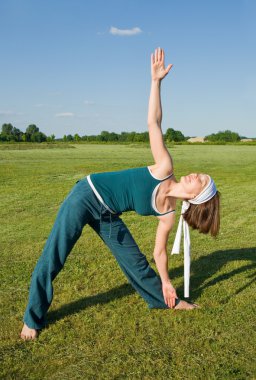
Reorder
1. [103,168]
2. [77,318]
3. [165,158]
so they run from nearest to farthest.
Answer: [165,158]
[77,318]
[103,168]

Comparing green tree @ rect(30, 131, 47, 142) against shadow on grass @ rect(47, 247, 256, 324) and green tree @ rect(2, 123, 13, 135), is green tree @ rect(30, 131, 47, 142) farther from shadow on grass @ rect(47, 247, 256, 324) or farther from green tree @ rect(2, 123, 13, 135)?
shadow on grass @ rect(47, 247, 256, 324)

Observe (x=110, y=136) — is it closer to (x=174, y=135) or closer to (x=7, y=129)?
(x=174, y=135)

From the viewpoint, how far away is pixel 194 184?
429 centimetres

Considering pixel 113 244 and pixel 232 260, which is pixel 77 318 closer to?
pixel 113 244

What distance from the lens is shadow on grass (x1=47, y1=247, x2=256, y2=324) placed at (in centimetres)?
514

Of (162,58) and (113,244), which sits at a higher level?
(162,58)

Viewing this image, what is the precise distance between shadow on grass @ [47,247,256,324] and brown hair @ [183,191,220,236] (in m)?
1.37

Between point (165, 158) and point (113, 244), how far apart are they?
1159 millimetres

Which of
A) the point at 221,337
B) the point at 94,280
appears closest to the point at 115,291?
the point at 94,280

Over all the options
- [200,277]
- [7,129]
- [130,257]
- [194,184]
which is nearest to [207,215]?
[194,184]

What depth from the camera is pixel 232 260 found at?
6992 millimetres

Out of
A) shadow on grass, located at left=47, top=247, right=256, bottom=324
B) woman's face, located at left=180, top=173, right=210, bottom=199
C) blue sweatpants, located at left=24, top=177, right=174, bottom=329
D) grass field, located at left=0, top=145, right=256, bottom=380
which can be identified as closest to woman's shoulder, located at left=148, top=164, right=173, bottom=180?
woman's face, located at left=180, top=173, right=210, bottom=199

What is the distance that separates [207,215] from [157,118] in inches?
43.3

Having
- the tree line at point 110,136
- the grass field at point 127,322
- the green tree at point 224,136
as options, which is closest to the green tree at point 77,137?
the tree line at point 110,136
